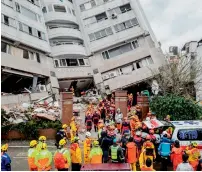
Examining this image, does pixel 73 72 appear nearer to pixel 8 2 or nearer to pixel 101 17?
pixel 101 17

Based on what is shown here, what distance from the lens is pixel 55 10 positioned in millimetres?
33844

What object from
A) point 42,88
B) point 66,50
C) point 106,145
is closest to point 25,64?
point 42,88

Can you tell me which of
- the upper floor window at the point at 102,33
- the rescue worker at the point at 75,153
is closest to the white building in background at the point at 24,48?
the upper floor window at the point at 102,33

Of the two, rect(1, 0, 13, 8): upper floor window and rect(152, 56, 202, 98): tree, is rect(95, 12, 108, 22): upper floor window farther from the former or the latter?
rect(152, 56, 202, 98): tree

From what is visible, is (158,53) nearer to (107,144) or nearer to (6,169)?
(107,144)

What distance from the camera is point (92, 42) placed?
33750mm

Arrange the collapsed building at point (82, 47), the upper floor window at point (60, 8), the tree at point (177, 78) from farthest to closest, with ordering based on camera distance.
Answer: the upper floor window at point (60, 8) < the collapsed building at point (82, 47) < the tree at point (177, 78)

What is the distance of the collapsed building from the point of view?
2984 centimetres

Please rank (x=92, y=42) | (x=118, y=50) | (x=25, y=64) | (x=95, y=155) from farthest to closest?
(x=92, y=42), (x=118, y=50), (x=25, y=64), (x=95, y=155)

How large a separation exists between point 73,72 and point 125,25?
24.1 feet

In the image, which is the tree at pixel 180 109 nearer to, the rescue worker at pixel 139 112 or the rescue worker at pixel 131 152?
the rescue worker at pixel 139 112

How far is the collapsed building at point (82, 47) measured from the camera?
29.8 metres

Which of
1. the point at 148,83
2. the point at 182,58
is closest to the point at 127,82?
the point at 148,83

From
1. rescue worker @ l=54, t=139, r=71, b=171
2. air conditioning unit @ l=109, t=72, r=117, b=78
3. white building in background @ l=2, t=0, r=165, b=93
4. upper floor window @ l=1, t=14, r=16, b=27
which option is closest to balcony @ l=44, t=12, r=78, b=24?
white building in background @ l=2, t=0, r=165, b=93
